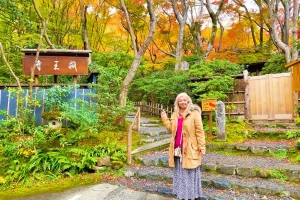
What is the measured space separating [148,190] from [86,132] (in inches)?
134

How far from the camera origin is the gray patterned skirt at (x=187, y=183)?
434cm

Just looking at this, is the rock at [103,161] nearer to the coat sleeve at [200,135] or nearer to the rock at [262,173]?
the coat sleeve at [200,135]

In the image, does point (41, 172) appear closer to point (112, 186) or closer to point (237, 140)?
point (112, 186)

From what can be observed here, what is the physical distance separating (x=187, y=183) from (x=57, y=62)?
654cm

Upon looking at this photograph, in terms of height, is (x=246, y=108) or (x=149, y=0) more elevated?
(x=149, y=0)

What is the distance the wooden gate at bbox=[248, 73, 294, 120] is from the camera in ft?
35.3

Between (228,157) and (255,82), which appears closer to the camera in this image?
(228,157)

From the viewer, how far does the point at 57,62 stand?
861 cm

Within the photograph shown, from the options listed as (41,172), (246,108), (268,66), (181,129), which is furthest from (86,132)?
(268,66)

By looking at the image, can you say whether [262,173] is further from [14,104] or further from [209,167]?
[14,104]

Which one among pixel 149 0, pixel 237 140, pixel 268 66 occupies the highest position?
pixel 149 0

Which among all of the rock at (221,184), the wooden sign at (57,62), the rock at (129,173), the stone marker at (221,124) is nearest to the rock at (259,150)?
the stone marker at (221,124)

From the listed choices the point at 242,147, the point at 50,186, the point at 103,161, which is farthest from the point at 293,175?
the point at 50,186

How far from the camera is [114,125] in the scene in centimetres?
880
